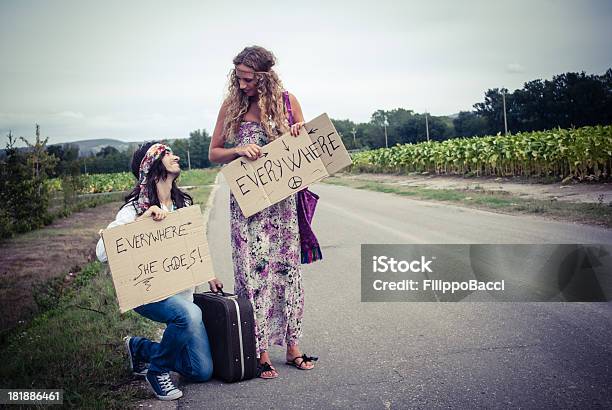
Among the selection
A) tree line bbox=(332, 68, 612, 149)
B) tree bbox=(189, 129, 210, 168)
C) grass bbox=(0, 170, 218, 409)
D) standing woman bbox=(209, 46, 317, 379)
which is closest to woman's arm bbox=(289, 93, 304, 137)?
standing woman bbox=(209, 46, 317, 379)

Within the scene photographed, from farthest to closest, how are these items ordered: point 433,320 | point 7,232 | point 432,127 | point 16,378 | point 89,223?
point 432,127 < point 89,223 < point 7,232 < point 433,320 < point 16,378

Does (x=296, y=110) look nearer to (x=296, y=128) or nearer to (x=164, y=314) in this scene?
(x=296, y=128)

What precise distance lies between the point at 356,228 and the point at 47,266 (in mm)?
5819

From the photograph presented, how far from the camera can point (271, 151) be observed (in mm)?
4395

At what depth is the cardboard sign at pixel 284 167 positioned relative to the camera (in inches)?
171

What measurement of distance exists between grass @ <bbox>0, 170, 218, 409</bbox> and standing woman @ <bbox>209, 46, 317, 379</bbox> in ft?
3.16

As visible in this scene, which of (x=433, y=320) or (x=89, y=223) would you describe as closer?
(x=433, y=320)

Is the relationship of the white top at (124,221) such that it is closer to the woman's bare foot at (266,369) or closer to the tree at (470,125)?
the woman's bare foot at (266,369)

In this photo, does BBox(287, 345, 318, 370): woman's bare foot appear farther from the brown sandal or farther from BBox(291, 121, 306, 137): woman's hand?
BBox(291, 121, 306, 137): woman's hand

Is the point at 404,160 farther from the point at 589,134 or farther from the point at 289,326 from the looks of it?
the point at 289,326

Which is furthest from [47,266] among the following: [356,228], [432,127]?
[432,127]

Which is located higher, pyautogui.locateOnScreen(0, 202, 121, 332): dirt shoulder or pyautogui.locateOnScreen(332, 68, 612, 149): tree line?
pyautogui.locateOnScreen(332, 68, 612, 149): tree line

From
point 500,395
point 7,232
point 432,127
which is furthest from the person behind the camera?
point 432,127

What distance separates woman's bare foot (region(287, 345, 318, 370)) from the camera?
14.7 ft
